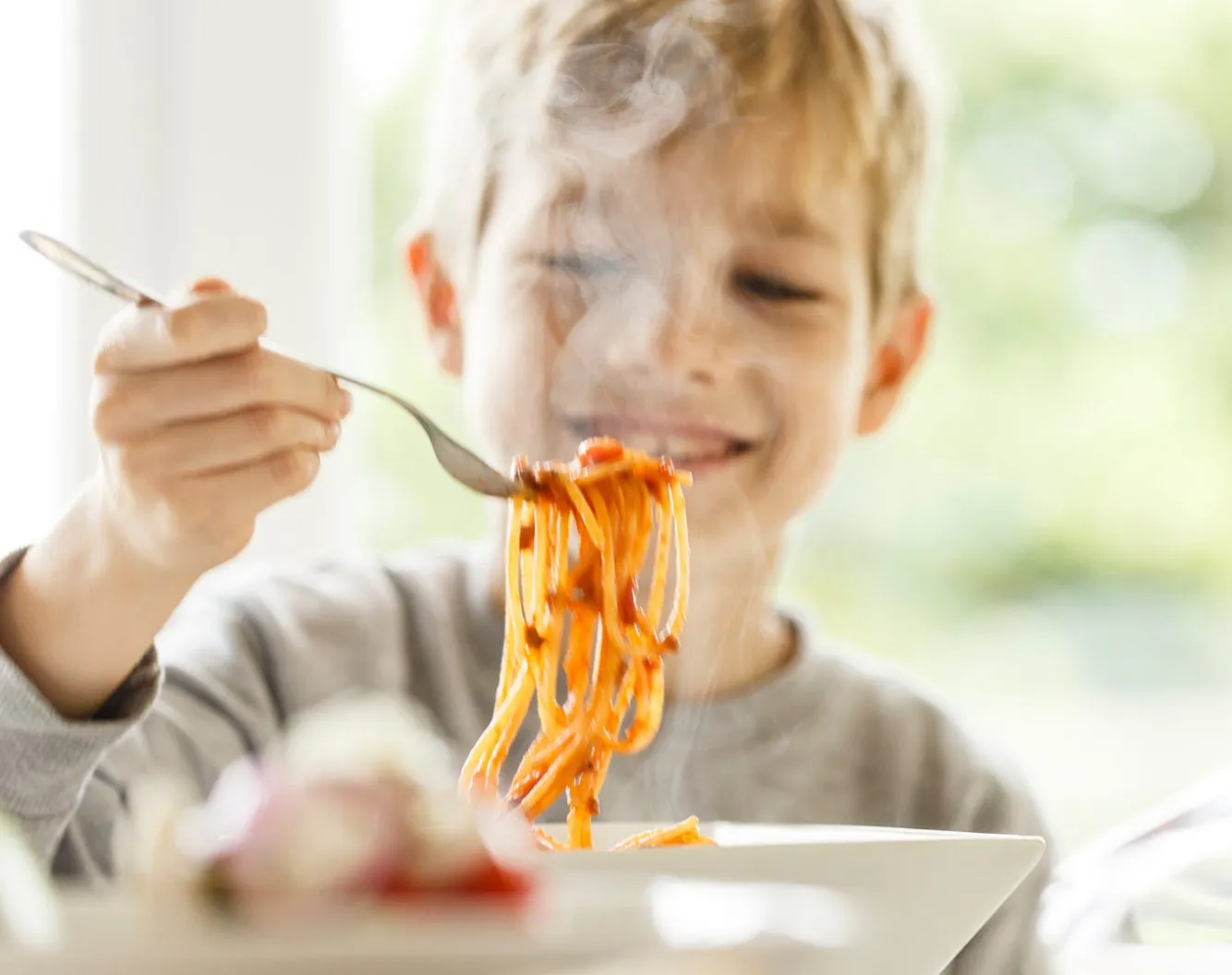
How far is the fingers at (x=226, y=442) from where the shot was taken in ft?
2.66

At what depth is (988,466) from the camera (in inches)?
85.7

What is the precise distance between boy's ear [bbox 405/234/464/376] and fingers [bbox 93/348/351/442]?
53 centimetres

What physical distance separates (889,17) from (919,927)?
3.18ft

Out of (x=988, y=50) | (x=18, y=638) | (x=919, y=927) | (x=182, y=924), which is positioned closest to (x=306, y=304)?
(x=18, y=638)

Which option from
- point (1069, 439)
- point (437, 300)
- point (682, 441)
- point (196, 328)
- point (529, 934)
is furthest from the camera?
point (1069, 439)

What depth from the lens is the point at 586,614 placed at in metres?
0.86

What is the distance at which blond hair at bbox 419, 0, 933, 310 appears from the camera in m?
1.21

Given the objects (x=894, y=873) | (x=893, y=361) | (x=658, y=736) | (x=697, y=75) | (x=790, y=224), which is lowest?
(x=658, y=736)

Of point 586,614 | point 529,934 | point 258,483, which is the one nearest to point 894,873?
point 529,934

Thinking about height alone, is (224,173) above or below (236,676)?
above

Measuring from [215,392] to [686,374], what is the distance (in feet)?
1.57

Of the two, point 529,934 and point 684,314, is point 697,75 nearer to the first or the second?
point 684,314

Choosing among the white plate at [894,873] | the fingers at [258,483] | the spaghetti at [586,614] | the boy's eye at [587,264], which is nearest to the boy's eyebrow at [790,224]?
the boy's eye at [587,264]

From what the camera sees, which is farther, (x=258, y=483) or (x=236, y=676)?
(x=236, y=676)
